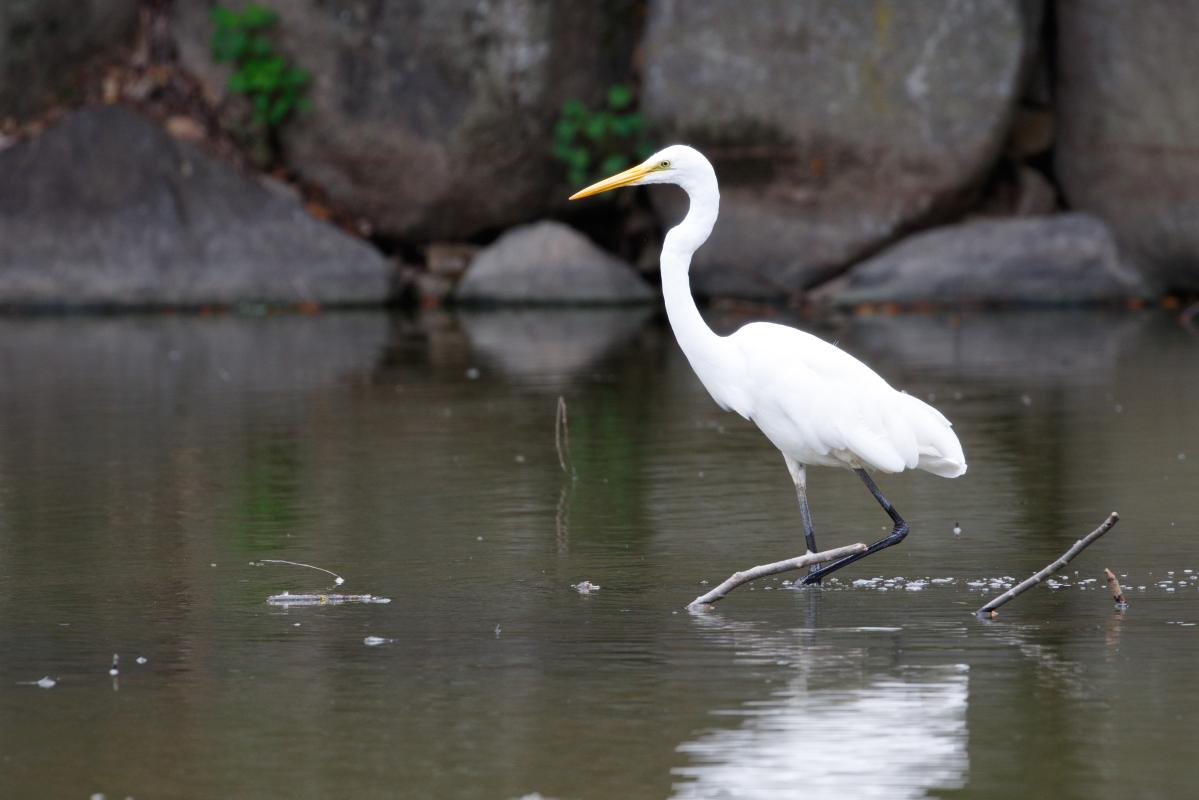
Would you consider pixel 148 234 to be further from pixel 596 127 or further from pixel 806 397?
pixel 806 397

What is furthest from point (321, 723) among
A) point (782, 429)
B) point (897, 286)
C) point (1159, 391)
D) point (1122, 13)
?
point (1122, 13)

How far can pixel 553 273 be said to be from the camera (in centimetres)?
1850

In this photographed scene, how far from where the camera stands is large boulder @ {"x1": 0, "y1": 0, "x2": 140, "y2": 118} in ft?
62.6

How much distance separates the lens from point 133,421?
10711 mm

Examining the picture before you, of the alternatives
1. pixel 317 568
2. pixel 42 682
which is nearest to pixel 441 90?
pixel 317 568

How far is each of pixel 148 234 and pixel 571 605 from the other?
1318cm

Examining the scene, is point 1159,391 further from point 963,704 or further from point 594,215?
point 594,215

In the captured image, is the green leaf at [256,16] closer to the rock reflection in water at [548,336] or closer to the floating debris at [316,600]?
the rock reflection in water at [548,336]

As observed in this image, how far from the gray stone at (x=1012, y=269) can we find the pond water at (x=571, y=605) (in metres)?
5.76

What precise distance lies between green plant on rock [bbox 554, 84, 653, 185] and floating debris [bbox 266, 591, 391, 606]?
12.6 metres

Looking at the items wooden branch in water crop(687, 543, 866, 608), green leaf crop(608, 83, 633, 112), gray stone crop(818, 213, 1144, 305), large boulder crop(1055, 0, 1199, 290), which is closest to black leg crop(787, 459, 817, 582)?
wooden branch in water crop(687, 543, 866, 608)

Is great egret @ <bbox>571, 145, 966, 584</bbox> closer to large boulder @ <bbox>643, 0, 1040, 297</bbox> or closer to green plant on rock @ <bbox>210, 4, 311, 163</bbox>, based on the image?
large boulder @ <bbox>643, 0, 1040, 297</bbox>

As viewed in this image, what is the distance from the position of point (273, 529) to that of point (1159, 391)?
573cm

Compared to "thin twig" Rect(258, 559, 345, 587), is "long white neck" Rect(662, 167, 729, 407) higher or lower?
higher
